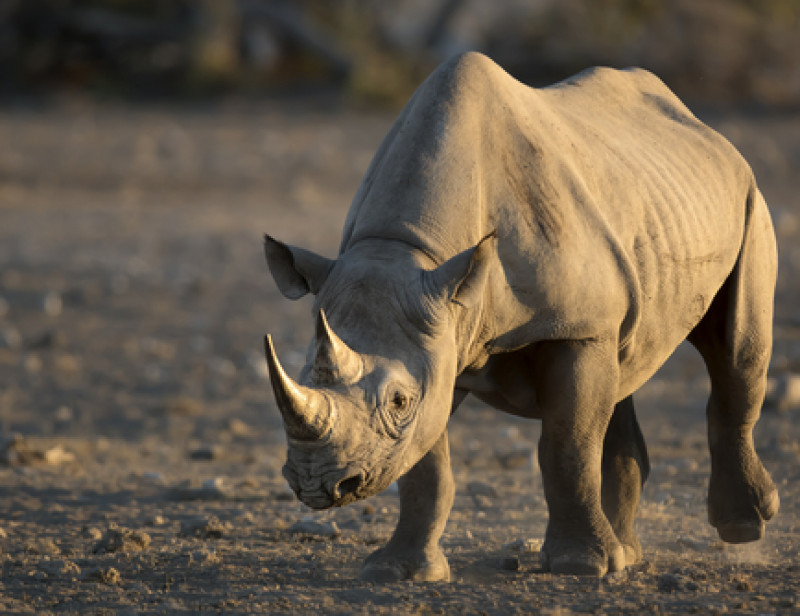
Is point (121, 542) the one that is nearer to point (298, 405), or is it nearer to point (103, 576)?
point (103, 576)

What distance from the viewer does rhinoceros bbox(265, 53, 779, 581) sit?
4254 millimetres

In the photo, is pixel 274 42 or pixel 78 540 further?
pixel 274 42

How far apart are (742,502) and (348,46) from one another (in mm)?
15527

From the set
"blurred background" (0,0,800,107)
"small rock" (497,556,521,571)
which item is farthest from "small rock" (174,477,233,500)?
"blurred background" (0,0,800,107)

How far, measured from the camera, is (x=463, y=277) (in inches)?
171

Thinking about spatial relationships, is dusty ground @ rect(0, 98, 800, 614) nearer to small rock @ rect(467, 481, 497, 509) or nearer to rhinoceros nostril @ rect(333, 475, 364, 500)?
small rock @ rect(467, 481, 497, 509)

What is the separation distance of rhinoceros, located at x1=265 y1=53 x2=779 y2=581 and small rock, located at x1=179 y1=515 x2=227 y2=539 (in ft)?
3.28

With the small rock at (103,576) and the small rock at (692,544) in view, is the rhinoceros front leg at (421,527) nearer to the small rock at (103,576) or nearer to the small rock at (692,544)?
the small rock at (103,576)

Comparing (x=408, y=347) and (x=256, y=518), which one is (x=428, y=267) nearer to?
(x=408, y=347)

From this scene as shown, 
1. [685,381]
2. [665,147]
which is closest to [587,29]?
[685,381]

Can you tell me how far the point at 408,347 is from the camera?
4.32 meters

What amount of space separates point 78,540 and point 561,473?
6.71 ft

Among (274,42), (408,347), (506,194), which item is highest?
(274,42)

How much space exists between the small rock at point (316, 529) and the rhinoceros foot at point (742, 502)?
5.13 ft
